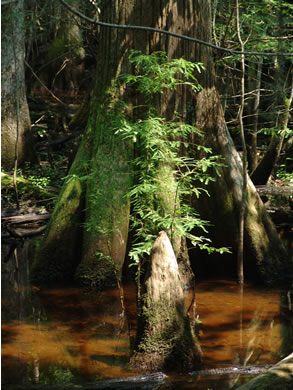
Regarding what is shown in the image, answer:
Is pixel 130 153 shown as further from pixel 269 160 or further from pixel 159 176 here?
pixel 269 160

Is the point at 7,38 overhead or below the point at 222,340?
overhead

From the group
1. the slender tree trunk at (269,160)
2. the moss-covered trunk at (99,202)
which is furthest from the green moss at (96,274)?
the slender tree trunk at (269,160)

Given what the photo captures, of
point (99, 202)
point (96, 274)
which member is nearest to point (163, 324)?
point (96, 274)

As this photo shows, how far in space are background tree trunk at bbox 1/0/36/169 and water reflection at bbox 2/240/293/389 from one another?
19.2 ft

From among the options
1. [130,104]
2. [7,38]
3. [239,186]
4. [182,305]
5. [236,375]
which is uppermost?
[7,38]

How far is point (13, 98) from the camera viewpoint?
44.6 feet

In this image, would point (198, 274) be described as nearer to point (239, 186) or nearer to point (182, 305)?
point (239, 186)

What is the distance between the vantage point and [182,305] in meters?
4.90

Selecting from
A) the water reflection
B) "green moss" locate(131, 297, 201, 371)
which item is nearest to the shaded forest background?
the water reflection

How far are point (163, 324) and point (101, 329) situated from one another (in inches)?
51.5

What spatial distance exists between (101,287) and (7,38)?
817 centimetres

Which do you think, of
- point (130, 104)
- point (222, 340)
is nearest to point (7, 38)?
point (130, 104)

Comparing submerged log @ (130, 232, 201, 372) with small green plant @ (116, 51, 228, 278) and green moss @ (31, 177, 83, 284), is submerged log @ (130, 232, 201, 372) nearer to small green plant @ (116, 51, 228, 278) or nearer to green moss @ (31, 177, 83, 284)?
small green plant @ (116, 51, 228, 278)

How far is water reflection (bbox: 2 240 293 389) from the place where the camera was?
492cm
